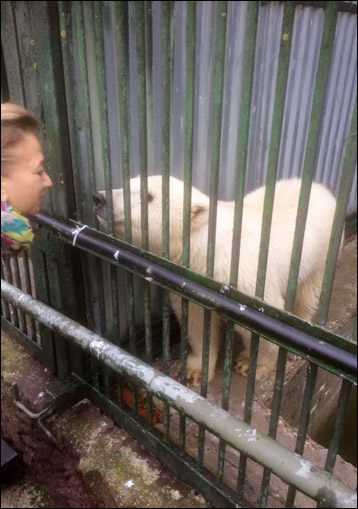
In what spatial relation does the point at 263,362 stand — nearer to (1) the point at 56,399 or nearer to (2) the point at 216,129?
(1) the point at 56,399

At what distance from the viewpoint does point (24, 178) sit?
1.83 metres

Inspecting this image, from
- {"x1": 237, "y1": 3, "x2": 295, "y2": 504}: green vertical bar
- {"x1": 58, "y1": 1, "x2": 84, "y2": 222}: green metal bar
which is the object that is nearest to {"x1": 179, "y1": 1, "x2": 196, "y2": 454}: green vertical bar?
{"x1": 237, "y1": 3, "x2": 295, "y2": 504}: green vertical bar

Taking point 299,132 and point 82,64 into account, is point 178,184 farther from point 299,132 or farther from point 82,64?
point 299,132

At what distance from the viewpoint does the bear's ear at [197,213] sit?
2492 mm

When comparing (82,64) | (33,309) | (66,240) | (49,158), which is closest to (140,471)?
(33,309)

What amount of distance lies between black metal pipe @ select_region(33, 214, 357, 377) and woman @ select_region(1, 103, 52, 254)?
0.34m

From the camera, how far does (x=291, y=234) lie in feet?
9.36

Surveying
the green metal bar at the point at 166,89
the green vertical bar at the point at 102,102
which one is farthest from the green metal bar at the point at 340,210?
the green vertical bar at the point at 102,102

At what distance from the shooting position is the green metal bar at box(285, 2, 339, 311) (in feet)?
4.00

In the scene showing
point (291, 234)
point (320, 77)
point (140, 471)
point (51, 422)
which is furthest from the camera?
point (291, 234)

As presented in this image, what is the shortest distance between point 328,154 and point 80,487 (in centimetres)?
378

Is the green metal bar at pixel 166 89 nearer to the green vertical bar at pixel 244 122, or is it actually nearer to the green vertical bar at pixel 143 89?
the green vertical bar at pixel 143 89

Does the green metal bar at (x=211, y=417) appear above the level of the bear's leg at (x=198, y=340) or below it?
above

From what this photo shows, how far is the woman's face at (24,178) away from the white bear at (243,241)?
402 millimetres
